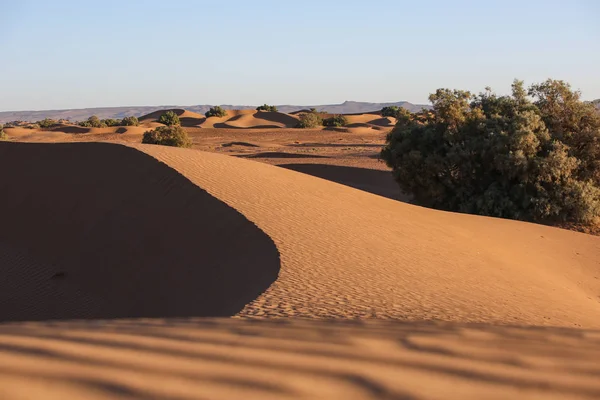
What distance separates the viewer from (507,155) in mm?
17625

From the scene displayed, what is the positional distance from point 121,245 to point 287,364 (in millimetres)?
9986

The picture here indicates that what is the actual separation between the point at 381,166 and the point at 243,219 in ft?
67.6

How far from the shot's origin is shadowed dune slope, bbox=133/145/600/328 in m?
6.86

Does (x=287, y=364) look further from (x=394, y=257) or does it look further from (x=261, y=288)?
(x=394, y=257)

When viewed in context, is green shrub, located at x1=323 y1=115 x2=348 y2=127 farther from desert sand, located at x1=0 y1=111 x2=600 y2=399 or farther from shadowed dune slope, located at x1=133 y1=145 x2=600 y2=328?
shadowed dune slope, located at x1=133 y1=145 x2=600 y2=328

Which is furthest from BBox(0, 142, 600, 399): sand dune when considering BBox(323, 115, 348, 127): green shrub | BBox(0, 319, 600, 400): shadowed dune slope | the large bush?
BBox(323, 115, 348, 127): green shrub

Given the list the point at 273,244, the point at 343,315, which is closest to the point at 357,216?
the point at 273,244

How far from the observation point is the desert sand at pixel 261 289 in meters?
2.63

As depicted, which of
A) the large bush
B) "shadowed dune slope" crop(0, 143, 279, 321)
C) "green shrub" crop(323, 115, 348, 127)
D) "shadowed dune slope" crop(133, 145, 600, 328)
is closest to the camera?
"shadowed dune slope" crop(133, 145, 600, 328)

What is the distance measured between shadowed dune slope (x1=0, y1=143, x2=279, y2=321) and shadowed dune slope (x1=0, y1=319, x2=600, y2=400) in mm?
3266

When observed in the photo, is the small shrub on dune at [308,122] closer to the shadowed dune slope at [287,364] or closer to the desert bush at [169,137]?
the desert bush at [169,137]

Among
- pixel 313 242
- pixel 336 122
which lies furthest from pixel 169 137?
pixel 336 122

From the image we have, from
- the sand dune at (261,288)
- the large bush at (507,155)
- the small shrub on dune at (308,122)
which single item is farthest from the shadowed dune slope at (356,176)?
the small shrub on dune at (308,122)

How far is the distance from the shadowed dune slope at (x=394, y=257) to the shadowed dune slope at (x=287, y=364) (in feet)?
8.21
